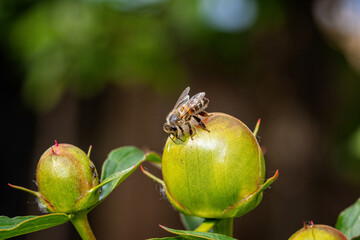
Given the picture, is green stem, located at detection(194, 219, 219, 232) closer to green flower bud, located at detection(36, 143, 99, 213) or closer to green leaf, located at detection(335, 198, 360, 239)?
green flower bud, located at detection(36, 143, 99, 213)

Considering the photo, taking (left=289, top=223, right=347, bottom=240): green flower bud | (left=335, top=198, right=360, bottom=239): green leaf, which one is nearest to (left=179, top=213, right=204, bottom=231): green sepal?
(left=335, top=198, right=360, bottom=239): green leaf

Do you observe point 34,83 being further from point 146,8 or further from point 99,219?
point 99,219

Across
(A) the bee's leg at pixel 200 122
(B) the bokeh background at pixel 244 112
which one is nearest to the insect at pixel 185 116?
(A) the bee's leg at pixel 200 122

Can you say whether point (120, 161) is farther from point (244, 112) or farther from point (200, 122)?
point (244, 112)

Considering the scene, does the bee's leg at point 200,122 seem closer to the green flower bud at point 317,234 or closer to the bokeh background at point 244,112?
the green flower bud at point 317,234

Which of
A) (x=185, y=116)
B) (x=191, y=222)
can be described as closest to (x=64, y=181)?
(x=185, y=116)
